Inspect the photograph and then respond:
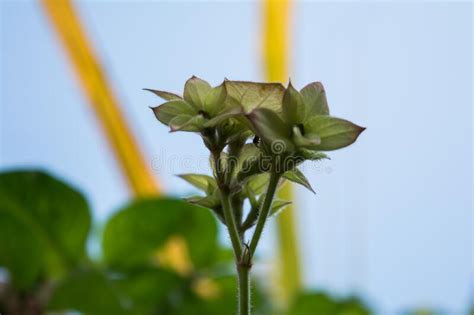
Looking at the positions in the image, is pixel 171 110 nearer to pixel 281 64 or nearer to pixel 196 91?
pixel 196 91

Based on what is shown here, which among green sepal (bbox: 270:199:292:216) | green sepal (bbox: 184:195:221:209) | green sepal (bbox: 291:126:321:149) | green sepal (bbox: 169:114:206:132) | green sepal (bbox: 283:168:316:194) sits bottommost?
green sepal (bbox: 270:199:292:216)

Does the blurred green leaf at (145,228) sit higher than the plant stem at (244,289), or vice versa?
the plant stem at (244,289)

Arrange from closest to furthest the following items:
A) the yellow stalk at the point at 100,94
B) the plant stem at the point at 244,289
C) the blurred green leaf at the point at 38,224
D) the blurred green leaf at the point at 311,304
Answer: the plant stem at the point at 244,289
the blurred green leaf at the point at 38,224
the blurred green leaf at the point at 311,304
the yellow stalk at the point at 100,94

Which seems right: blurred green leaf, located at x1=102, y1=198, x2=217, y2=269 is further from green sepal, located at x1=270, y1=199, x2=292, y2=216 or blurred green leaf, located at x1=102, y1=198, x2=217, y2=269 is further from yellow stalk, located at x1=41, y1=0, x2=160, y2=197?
yellow stalk, located at x1=41, y1=0, x2=160, y2=197

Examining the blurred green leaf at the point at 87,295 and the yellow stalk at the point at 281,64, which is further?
the yellow stalk at the point at 281,64

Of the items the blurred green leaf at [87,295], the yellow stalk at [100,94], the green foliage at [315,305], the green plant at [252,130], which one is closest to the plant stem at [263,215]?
the green plant at [252,130]

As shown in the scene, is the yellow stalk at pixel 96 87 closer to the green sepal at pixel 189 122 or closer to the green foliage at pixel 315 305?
the green foliage at pixel 315 305

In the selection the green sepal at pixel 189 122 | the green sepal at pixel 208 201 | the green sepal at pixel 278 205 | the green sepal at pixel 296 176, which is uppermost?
the green sepal at pixel 189 122

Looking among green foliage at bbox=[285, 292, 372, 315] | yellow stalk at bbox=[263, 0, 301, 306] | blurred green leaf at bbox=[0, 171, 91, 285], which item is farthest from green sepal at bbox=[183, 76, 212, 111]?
yellow stalk at bbox=[263, 0, 301, 306]
